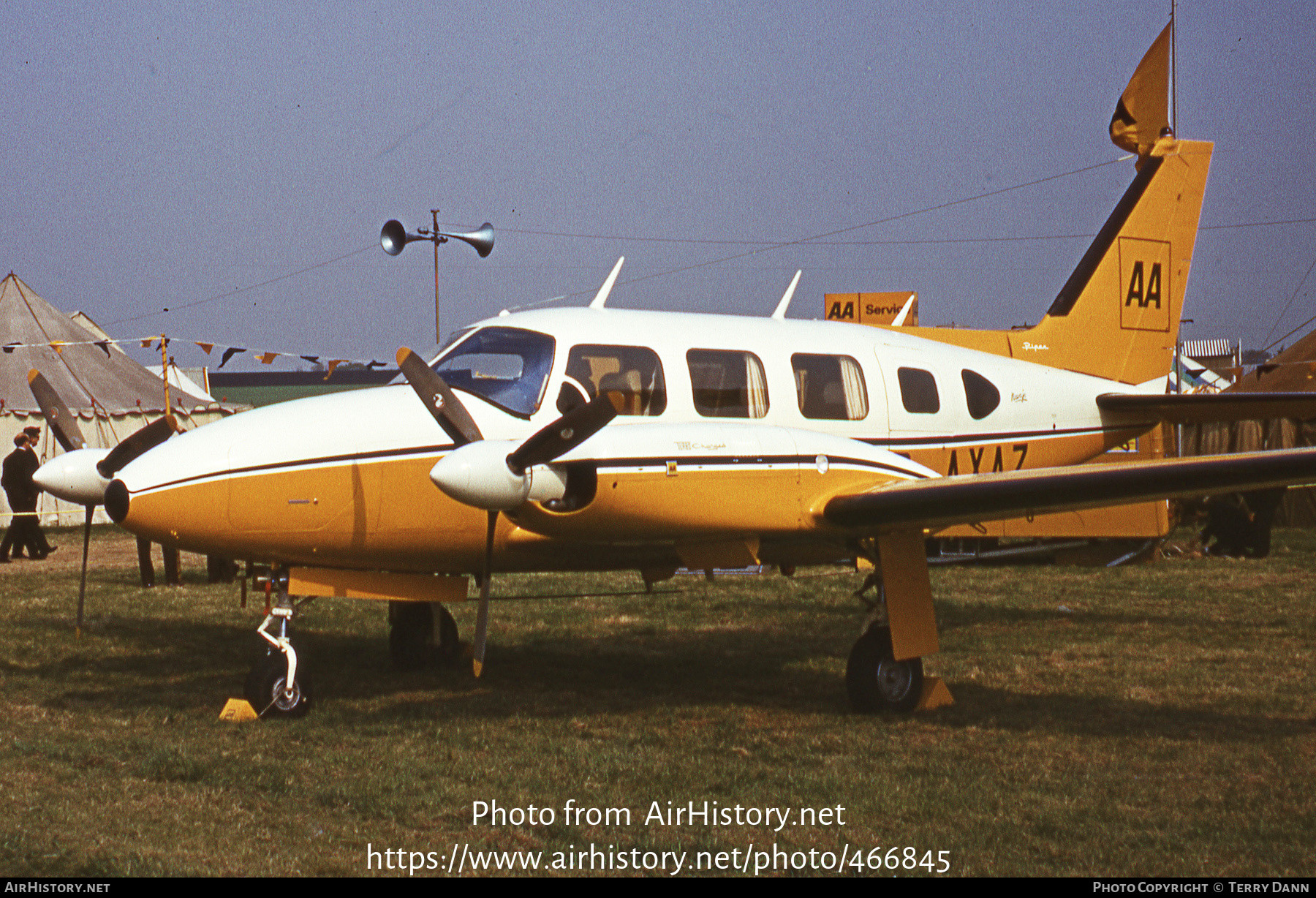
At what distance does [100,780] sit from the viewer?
6.34m

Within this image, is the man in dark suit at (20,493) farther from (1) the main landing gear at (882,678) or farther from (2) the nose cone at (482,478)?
(1) the main landing gear at (882,678)

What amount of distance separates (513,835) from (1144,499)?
4.76 meters

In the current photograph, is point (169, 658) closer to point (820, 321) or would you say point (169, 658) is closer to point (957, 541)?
point (820, 321)

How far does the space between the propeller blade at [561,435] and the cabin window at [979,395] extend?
14.3 ft

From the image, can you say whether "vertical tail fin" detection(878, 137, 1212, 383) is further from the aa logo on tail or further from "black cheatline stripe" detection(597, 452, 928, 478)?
"black cheatline stripe" detection(597, 452, 928, 478)

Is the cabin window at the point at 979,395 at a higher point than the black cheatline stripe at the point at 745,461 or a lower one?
higher

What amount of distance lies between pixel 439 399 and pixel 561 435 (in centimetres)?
98

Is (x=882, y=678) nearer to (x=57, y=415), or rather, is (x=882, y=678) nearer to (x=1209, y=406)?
(x=1209, y=406)

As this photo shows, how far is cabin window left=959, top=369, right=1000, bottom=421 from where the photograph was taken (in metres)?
9.96

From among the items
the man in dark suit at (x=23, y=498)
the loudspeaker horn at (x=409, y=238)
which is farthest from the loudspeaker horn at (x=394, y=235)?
the man in dark suit at (x=23, y=498)

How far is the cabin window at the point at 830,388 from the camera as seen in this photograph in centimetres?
887

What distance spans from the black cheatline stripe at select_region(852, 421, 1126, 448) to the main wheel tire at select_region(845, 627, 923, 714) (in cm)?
159

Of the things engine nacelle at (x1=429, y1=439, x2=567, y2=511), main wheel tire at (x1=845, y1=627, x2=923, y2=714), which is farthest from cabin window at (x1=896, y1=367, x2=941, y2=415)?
engine nacelle at (x1=429, y1=439, x2=567, y2=511)

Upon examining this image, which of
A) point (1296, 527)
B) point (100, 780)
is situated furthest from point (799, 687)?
point (1296, 527)
